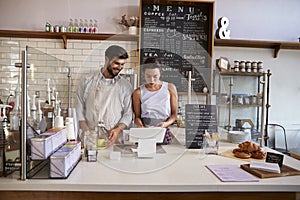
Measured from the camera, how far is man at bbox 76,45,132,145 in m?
1.58

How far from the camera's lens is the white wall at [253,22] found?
324cm

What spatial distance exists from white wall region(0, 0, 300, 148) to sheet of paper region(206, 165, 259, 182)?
2468 millimetres

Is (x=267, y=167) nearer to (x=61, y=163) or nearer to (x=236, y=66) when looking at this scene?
(x=61, y=163)

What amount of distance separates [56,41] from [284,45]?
2.99 metres

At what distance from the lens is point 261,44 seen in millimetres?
3430


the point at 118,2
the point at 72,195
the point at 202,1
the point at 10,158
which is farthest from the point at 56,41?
the point at 72,195

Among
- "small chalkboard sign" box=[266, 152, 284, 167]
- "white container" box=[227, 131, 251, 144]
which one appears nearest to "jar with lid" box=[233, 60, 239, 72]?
"white container" box=[227, 131, 251, 144]

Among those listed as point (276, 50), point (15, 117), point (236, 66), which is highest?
point (276, 50)

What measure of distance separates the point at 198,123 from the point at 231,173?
0.46 meters

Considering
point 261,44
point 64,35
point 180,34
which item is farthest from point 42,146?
point 261,44

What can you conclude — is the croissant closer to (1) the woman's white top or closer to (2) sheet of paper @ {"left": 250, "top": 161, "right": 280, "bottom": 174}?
(2) sheet of paper @ {"left": 250, "top": 161, "right": 280, "bottom": 174}

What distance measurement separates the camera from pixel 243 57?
11.6 feet

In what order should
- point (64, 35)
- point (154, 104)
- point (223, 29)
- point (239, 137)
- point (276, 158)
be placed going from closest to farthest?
1. point (276, 158)
2. point (154, 104)
3. point (239, 137)
4. point (64, 35)
5. point (223, 29)

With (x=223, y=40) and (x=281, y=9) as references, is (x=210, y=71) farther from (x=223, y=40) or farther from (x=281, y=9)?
(x=281, y=9)
